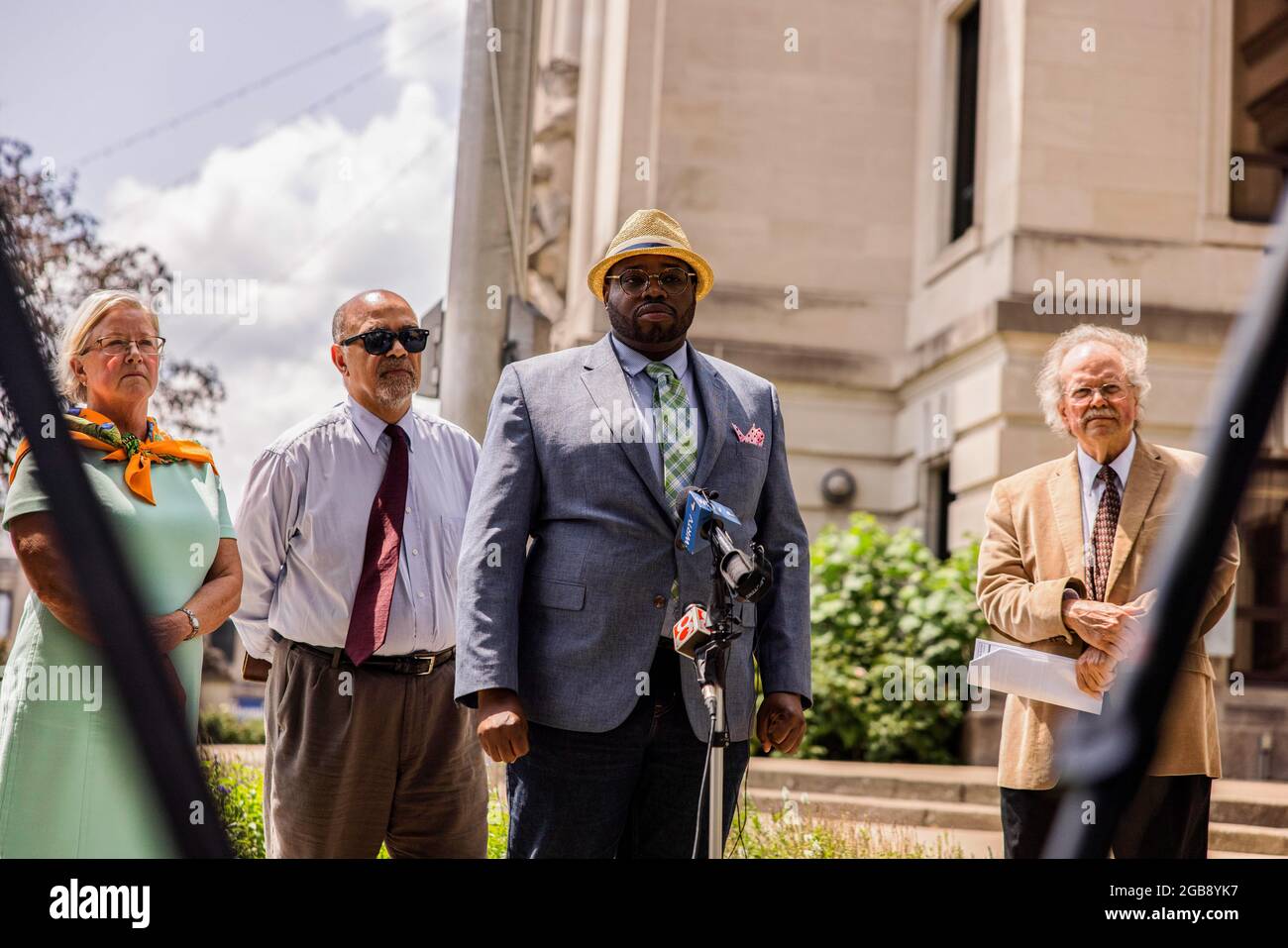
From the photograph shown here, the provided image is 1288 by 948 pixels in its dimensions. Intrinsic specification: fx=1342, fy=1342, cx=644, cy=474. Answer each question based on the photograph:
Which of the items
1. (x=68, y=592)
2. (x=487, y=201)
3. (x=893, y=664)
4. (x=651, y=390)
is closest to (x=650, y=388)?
(x=651, y=390)

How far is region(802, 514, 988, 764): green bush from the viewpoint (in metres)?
9.34

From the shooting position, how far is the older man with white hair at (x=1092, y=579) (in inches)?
146

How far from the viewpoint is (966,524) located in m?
11.5

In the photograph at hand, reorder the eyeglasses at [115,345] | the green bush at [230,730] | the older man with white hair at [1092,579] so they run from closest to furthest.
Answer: the older man with white hair at [1092,579] → the eyeglasses at [115,345] → the green bush at [230,730]

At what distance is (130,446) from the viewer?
12.8 ft

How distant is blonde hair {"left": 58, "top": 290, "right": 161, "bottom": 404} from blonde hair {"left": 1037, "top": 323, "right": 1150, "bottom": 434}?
2740mm

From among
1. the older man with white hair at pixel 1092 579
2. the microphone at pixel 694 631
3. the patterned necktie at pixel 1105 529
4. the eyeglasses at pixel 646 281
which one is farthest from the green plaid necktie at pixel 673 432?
the patterned necktie at pixel 1105 529

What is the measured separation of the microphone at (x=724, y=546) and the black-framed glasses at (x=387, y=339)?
4.75ft

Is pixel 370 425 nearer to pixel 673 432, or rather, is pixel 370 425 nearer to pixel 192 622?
pixel 192 622

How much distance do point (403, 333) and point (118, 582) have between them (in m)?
3.44

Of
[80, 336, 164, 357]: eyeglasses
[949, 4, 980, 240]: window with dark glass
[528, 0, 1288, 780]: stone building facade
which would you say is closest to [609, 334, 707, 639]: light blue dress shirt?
[80, 336, 164, 357]: eyeglasses

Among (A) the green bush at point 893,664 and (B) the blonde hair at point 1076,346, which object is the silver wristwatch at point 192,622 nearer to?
(B) the blonde hair at point 1076,346

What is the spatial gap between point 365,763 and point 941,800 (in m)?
5.10
